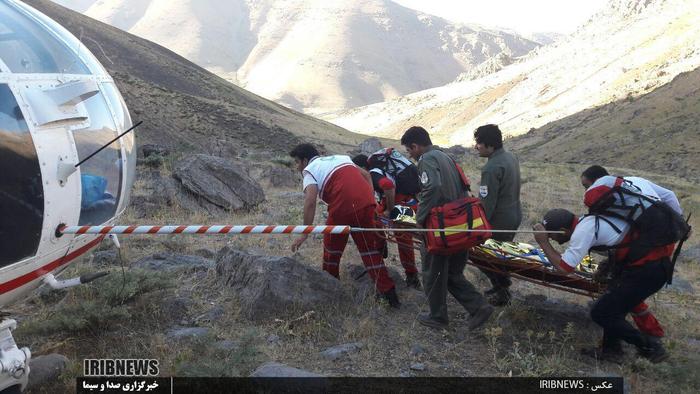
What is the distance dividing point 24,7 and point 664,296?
8219 mm

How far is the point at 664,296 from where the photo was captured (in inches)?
328

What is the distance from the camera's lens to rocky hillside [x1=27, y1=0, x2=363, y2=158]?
31.9m

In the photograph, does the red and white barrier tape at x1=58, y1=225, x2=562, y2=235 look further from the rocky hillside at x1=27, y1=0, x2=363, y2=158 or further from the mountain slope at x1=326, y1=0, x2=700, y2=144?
the mountain slope at x1=326, y1=0, x2=700, y2=144

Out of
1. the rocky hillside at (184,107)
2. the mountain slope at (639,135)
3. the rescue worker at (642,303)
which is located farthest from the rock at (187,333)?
the mountain slope at (639,135)

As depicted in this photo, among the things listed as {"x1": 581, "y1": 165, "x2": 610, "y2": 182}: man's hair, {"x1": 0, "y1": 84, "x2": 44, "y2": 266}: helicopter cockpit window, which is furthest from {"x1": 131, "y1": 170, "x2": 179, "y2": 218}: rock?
{"x1": 581, "y1": 165, "x2": 610, "y2": 182}: man's hair

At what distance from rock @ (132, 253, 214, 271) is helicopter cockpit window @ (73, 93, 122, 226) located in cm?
255

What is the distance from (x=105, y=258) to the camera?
749 centimetres

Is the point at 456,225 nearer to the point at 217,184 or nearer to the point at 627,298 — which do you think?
the point at 627,298

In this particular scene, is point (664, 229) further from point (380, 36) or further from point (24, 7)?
point (380, 36)

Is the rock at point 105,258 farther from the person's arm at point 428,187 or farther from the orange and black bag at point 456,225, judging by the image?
the orange and black bag at point 456,225

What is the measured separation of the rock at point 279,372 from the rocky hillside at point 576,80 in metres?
33.4

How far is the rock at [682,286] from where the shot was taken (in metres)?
8.87

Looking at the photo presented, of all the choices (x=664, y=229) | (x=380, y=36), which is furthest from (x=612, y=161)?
(x=380, y=36)

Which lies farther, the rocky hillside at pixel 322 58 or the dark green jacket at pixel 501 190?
the rocky hillside at pixel 322 58
